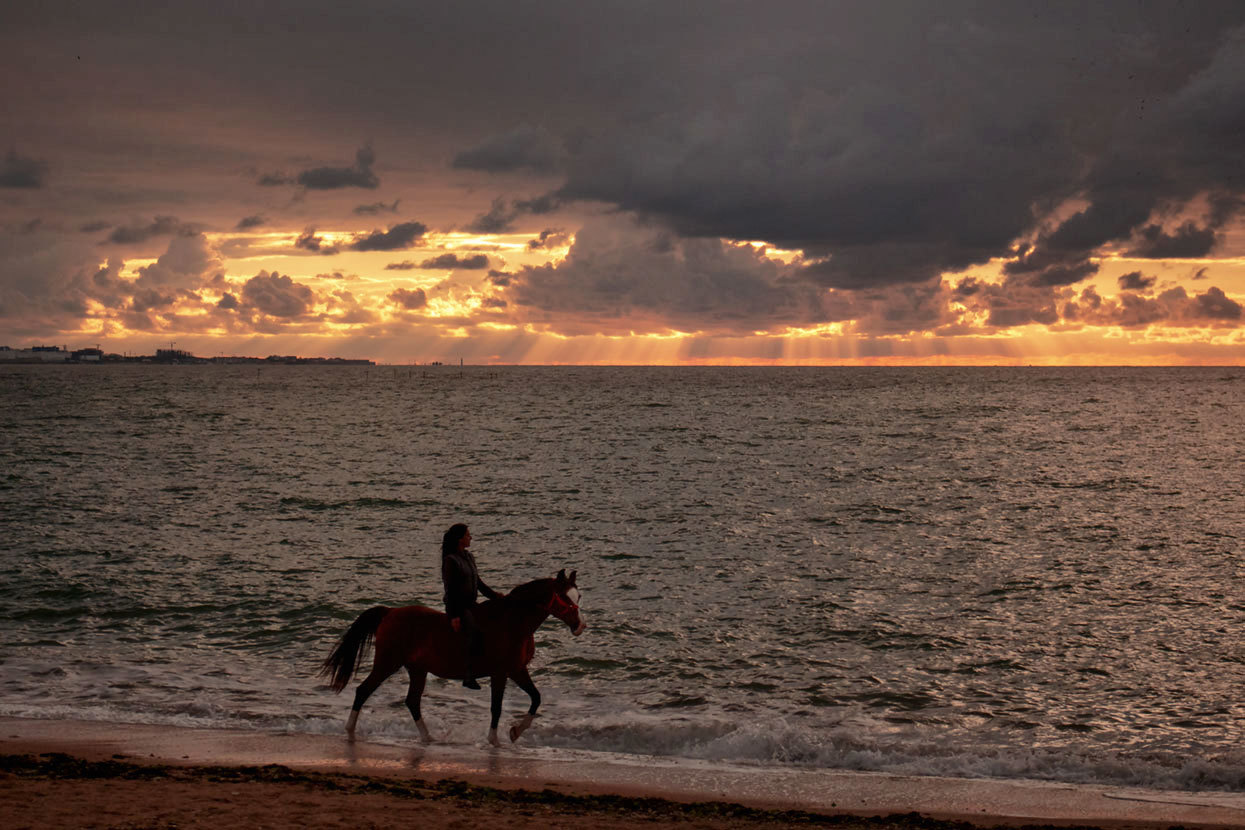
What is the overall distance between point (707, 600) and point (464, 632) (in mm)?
11613

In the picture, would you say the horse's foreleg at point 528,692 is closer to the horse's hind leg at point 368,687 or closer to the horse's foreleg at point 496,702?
the horse's foreleg at point 496,702

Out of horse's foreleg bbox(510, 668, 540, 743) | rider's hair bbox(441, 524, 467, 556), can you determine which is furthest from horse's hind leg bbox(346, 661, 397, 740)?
rider's hair bbox(441, 524, 467, 556)

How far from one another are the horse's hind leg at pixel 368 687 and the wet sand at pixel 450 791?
238 millimetres

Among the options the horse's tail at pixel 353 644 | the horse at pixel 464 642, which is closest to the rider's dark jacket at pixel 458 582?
the horse at pixel 464 642

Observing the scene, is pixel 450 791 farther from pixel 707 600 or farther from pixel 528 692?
pixel 707 600

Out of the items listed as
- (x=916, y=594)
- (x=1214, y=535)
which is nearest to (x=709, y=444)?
(x=1214, y=535)

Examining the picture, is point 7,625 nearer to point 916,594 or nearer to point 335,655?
point 335,655

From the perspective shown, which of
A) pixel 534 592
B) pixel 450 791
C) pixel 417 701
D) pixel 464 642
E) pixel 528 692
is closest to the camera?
pixel 450 791

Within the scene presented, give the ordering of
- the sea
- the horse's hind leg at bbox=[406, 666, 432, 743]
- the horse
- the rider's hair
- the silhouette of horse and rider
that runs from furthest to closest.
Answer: the sea, the horse's hind leg at bbox=[406, 666, 432, 743], the horse, the silhouette of horse and rider, the rider's hair

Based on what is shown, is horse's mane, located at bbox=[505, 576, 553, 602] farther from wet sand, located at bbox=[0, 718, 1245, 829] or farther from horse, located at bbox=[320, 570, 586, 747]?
wet sand, located at bbox=[0, 718, 1245, 829]

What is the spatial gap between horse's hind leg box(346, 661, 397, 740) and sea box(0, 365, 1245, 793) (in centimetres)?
50

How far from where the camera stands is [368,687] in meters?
13.7

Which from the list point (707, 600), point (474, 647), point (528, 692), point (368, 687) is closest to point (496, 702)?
point (528, 692)

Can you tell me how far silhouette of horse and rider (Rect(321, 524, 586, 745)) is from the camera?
43.0 ft
